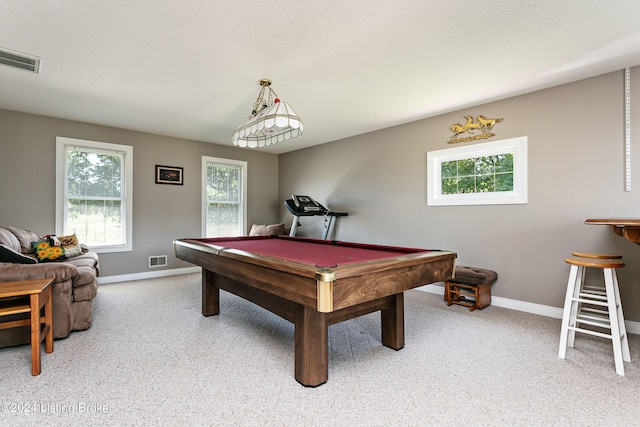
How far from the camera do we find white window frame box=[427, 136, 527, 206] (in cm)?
349

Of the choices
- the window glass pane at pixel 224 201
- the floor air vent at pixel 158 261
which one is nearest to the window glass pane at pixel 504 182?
the window glass pane at pixel 224 201

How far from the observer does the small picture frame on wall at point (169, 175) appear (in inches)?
206

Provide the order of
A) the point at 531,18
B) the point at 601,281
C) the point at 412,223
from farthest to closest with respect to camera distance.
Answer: the point at 412,223, the point at 601,281, the point at 531,18

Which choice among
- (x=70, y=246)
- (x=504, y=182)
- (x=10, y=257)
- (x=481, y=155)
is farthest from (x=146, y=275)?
(x=504, y=182)

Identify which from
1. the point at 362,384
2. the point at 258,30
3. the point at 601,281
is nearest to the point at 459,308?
the point at 601,281

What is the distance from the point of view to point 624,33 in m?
2.32

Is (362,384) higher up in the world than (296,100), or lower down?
lower down

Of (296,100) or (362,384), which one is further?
(296,100)

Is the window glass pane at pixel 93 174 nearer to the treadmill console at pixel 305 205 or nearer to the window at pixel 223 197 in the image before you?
the window at pixel 223 197

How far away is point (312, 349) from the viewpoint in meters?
1.94

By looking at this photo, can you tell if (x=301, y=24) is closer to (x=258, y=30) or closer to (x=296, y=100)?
(x=258, y=30)

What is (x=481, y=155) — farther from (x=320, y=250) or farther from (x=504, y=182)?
(x=320, y=250)

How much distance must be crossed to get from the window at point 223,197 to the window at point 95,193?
4.08 ft

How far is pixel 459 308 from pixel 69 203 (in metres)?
5.43
